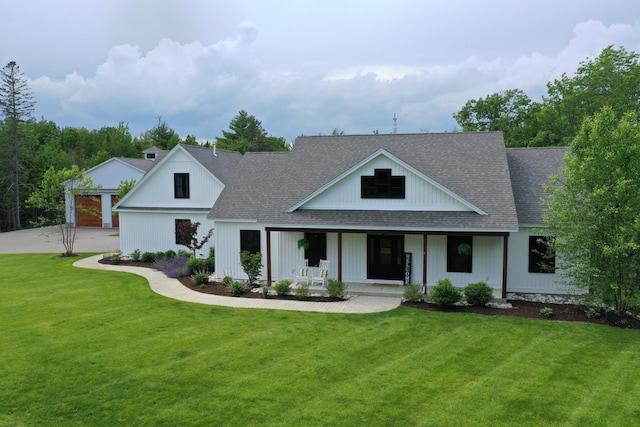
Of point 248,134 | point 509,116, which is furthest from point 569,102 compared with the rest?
point 248,134

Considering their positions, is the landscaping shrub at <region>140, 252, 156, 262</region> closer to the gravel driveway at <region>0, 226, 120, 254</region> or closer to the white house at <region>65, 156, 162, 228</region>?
the gravel driveway at <region>0, 226, 120, 254</region>

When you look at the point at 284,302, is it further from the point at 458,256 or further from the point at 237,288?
the point at 458,256

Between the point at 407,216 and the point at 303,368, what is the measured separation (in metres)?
8.97

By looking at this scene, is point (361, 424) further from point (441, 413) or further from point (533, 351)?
point (533, 351)

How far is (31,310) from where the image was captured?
15.8 meters

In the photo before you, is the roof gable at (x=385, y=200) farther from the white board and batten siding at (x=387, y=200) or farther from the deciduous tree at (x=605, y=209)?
the deciduous tree at (x=605, y=209)

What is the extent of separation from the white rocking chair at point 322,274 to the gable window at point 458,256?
4686mm

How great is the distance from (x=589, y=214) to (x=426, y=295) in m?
5.80

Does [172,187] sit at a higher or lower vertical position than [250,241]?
higher

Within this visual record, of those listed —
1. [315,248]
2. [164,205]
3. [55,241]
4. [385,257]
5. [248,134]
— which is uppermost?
[248,134]

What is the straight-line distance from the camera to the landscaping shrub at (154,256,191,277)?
2164 centimetres

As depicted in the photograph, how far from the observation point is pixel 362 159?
798 inches

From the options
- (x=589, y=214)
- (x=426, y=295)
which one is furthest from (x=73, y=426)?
(x=589, y=214)

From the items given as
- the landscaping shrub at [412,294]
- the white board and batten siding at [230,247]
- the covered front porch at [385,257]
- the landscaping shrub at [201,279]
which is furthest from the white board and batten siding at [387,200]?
the landscaping shrub at [201,279]
